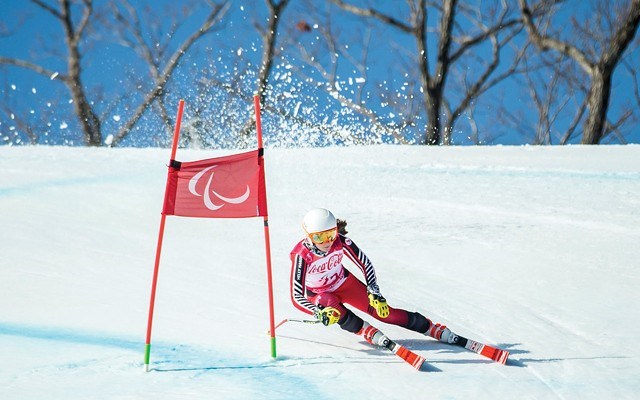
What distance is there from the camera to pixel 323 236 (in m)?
4.49

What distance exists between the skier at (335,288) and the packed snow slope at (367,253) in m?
0.16

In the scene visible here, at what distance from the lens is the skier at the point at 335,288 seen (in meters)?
4.46

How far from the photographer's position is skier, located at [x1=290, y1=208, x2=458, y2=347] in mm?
4457

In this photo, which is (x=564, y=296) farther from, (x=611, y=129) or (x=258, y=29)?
(x=611, y=129)

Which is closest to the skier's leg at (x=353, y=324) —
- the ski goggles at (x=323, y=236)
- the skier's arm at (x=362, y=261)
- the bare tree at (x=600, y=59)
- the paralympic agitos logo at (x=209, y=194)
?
the skier's arm at (x=362, y=261)

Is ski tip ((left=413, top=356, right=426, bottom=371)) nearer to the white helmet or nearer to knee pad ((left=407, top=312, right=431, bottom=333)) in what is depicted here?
knee pad ((left=407, top=312, right=431, bottom=333))

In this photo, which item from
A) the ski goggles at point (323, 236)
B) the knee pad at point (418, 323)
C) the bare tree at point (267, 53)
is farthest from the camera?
the bare tree at point (267, 53)

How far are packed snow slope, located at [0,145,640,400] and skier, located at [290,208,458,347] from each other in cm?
16

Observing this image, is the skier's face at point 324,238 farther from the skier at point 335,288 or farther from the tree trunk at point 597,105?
the tree trunk at point 597,105

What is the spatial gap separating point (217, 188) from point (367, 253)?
3635mm

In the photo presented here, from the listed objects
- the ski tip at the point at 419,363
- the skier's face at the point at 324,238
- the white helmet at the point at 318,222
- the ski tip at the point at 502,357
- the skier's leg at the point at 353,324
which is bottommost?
the ski tip at the point at 419,363

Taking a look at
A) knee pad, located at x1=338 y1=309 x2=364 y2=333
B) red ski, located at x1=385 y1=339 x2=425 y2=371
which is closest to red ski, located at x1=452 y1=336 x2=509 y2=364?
red ski, located at x1=385 y1=339 x2=425 y2=371

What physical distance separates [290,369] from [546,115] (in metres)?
22.7

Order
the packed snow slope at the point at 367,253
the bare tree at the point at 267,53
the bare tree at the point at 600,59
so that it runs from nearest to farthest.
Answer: the packed snow slope at the point at 367,253 < the bare tree at the point at 600,59 < the bare tree at the point at 267,53
